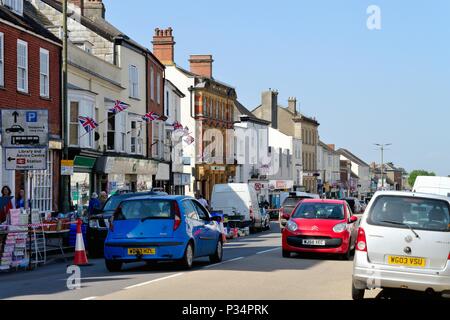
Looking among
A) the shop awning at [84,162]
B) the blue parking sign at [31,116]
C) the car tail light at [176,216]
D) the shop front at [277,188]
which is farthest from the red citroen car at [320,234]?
the shop front at [277,188]

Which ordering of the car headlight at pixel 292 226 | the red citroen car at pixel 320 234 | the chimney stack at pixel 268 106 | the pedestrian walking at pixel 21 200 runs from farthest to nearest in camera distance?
the chimney stack at pixel 268 106 < the pedestrian walking at pixel 21 200 < the car headlight at pixel 292 226 < the red citroen car at pixel 320 234

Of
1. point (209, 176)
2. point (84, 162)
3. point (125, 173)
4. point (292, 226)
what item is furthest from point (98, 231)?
point (209, 176)

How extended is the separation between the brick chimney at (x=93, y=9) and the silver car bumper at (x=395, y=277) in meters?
35.7

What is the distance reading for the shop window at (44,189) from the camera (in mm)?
29594

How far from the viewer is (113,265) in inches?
663

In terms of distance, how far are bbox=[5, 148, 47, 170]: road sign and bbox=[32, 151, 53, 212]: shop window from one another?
928 cm

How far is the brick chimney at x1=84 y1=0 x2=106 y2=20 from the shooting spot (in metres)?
45.2

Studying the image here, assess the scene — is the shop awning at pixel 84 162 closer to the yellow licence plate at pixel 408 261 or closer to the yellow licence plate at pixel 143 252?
the yellow licence plate at pixel 143 252

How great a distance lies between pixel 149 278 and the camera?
15000 mm

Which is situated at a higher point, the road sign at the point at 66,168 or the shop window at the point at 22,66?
the shop window at the point at 22,66

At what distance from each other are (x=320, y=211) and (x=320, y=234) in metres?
1.16

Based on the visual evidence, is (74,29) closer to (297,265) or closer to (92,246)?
(92,246)

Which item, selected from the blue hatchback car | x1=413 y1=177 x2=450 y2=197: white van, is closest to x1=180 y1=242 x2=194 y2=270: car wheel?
the blue hatchback car

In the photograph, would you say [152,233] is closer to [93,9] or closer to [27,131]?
[27,131]
